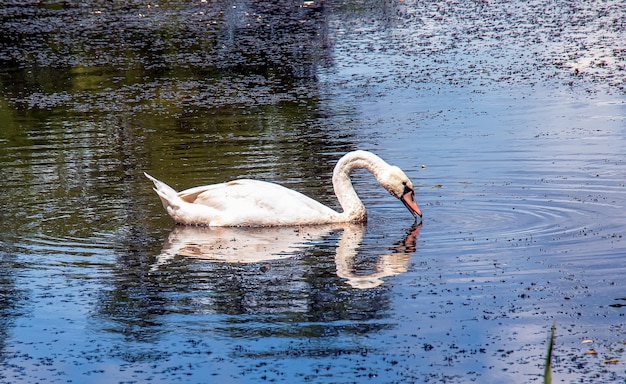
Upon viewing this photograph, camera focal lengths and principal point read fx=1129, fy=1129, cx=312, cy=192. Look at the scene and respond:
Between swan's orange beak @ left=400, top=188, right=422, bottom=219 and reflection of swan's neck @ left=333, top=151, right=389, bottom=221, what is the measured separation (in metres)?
0.38

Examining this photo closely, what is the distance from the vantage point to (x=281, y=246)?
9289 mm

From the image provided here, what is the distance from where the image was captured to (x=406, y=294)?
750 centimetres

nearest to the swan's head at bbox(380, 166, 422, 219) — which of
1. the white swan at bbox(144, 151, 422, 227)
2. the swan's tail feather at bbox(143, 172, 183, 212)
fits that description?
the white swan at bbox(144, 151, 422, 227)

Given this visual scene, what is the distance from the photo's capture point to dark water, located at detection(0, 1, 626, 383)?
644 centimetres

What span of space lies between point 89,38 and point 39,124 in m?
7.80

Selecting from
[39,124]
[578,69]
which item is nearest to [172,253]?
[39,124]

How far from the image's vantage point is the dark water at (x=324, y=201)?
253 inches

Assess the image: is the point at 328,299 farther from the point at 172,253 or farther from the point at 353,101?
the point at 353,101

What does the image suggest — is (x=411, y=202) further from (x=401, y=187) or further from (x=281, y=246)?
(x=281, y=246)

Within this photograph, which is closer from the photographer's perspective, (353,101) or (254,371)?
(254,371)

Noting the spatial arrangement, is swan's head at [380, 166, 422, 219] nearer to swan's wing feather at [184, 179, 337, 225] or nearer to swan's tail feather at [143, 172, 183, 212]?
swan's wing feather at [184, 179, 337, 225]

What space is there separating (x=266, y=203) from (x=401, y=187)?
1.22 meters

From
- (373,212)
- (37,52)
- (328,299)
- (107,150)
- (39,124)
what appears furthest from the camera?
(37,52)

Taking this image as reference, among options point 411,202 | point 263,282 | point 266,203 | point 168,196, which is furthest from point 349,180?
point 263,282
